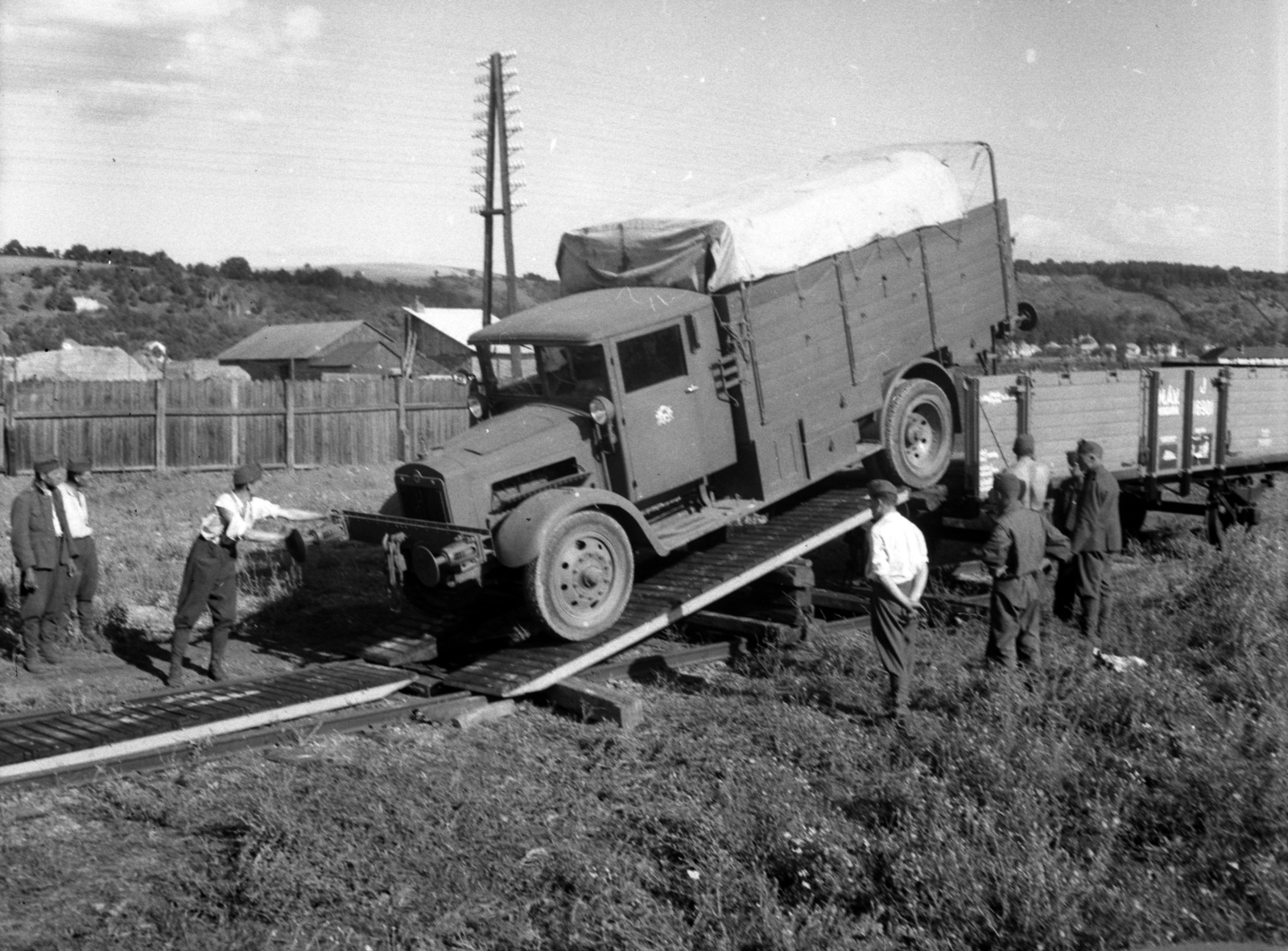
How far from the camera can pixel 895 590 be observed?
318 inches

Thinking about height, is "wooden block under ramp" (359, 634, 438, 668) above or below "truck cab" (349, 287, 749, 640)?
below

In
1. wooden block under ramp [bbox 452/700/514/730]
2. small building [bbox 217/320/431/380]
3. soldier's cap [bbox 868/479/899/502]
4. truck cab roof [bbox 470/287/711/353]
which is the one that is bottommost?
wooden block under ramp [bbox 452/700/514/730]

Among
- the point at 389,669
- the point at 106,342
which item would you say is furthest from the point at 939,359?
the point at 106,342

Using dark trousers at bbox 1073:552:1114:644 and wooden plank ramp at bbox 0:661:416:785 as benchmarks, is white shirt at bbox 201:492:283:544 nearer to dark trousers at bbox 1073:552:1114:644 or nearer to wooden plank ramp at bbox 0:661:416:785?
wooden plank ramp at bbox 0:661:416:785

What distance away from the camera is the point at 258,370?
47.1 m

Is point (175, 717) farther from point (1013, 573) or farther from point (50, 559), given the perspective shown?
point (1013, 573)

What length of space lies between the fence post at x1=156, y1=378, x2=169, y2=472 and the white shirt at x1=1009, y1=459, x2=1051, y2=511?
659 inches

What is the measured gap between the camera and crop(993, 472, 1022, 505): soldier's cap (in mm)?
8602

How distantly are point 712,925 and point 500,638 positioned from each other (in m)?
4.95

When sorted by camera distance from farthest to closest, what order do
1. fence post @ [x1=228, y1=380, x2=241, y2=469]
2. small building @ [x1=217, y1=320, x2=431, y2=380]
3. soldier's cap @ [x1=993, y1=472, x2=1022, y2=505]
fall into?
1. small building @ [x1=217, y1=320, x2=431, y2=380]
2. fence post @ [x1=228, y1=380, x2=241, y2=469]
3. soldier's cap @ [x1=993, y1=472, x2=1022, y2=505]

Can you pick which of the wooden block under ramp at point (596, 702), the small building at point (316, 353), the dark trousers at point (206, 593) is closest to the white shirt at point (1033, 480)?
the wooden block under ramp at point (596, 702)

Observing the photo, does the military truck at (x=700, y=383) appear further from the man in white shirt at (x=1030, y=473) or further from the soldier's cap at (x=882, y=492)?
the soldier's cap at (x=882, y=492)

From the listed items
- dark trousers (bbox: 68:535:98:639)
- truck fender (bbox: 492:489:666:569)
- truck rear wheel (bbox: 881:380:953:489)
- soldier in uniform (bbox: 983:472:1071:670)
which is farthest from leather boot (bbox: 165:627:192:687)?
truck rear wheel (bbox: 881:380:953:489)

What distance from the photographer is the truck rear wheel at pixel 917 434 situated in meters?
11.3
